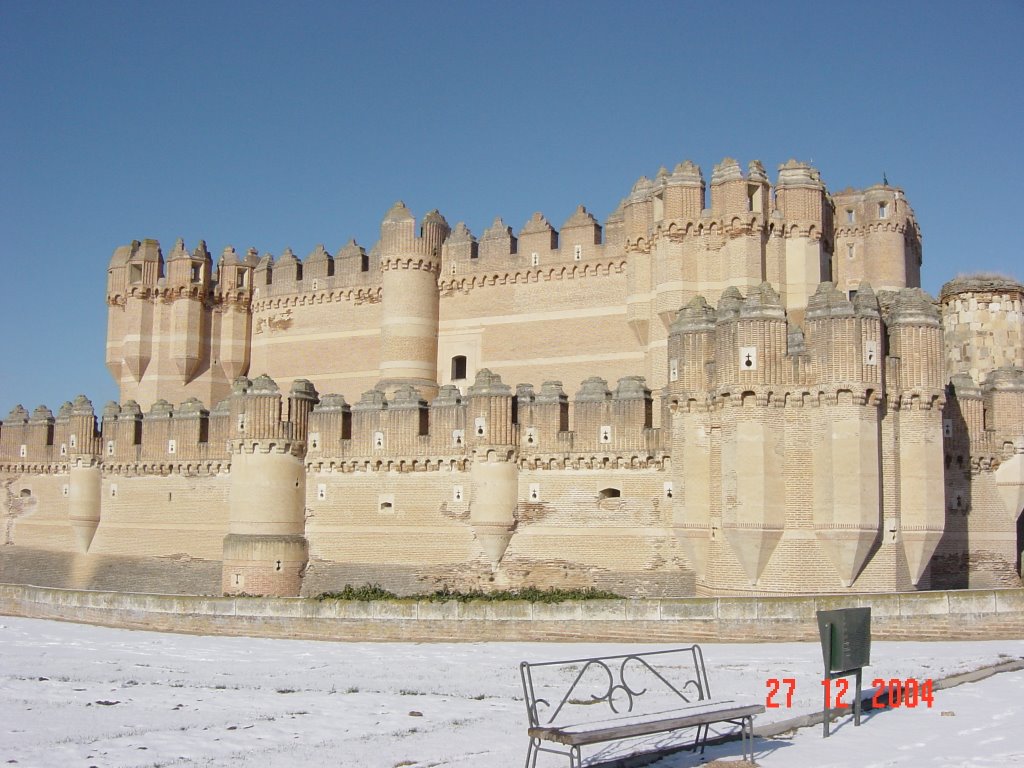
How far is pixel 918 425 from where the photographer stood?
24688mm

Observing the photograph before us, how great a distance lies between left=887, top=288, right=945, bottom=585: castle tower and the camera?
80.5 ft

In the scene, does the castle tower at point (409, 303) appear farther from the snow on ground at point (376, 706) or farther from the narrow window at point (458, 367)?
the snow on ground at point (376, 706)

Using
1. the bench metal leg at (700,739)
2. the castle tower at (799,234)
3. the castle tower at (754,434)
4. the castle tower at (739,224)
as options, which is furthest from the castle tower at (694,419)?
the bench metal leg at (700,739)

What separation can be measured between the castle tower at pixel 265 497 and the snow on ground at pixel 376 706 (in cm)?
875

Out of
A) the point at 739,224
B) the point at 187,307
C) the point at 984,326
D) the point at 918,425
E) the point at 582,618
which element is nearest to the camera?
the point at 582,618

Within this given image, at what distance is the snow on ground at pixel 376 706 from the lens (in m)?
12.1

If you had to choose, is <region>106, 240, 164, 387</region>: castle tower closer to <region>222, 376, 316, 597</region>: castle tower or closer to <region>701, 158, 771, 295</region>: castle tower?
<region>222, 376, 316, 597</region>: castle tower

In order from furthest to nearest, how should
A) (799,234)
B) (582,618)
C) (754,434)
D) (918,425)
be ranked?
(799,234), (918,425), (754,434), (582,618)

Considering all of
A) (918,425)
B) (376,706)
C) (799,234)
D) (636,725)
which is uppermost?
(799,234)

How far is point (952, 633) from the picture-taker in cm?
2083

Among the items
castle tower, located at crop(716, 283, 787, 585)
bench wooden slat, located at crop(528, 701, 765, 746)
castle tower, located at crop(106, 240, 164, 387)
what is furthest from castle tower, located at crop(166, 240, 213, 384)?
bench wooden slat, located at crop(528, 701, 765, 746)

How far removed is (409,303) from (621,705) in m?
27.2

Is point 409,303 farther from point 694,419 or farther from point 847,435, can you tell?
point 847,435

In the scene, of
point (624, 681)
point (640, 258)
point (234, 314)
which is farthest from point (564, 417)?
point (234, 314)
